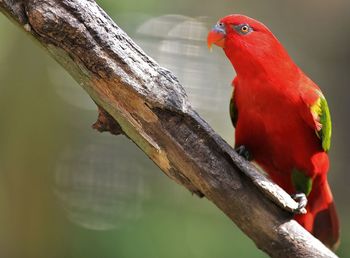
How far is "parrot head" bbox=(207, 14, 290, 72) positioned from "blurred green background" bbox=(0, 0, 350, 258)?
114 centimetres

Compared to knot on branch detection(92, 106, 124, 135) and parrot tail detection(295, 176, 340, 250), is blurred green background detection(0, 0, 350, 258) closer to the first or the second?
parrot tail detection(295, 176, 340, 250)

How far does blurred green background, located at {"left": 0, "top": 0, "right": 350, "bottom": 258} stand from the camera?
117 inches

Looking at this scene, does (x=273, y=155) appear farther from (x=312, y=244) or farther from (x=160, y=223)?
(x=160, y=223)

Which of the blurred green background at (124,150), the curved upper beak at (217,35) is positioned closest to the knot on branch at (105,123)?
the curved upper beak at (217,35)

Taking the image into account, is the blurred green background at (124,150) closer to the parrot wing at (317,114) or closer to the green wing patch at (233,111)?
the green wing patch at (233,111)

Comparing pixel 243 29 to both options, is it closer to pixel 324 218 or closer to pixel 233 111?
pixel 233 111

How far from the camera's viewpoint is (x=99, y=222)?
10.0 feet

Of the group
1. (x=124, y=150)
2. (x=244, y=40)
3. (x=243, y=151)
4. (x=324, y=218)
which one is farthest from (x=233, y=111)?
(x=124, y=150)

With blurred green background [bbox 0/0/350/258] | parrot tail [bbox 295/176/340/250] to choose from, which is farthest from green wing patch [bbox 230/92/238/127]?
blurred green background [bbox 0/0/350/258]

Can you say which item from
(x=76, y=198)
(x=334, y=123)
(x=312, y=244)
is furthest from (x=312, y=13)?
(x=312, y=244)

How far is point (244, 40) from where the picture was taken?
1.91 meters

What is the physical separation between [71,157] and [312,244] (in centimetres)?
179

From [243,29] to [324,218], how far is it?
0.77 m

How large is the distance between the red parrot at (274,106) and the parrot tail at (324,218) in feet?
0.34
